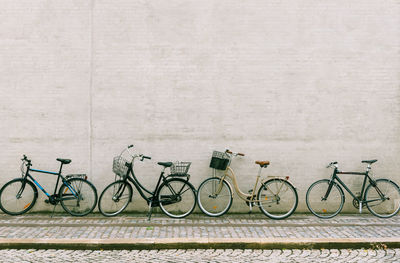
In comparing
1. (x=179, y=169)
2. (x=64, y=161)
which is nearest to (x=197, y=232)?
(x=179, y=169)

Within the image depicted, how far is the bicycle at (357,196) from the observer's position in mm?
8047

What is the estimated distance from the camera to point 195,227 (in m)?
7.12

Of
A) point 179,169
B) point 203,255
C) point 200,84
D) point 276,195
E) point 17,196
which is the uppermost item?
point 200,84

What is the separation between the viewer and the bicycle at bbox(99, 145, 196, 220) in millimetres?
7801

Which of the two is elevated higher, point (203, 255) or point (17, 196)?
point (17, 196)

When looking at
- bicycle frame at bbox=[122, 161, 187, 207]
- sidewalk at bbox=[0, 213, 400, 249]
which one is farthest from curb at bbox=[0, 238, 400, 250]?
bicycle frame at bbox=[122, 161, 187, 207]

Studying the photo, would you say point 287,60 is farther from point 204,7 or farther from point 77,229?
point 77,229

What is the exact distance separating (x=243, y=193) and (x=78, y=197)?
3378 millimetres

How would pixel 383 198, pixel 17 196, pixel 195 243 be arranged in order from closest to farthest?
pixel 195 243, pixel 17 196, pixel 383 198

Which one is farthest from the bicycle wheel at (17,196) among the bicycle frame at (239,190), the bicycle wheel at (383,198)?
the bicycle wheel at (383,198)

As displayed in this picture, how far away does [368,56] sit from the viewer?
8250mm

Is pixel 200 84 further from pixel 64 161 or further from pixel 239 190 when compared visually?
pixel 64 161

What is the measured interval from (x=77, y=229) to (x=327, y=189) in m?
5.01

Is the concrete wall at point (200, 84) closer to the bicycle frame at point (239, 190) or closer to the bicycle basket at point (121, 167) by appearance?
the bicycle frame at point (239, 190)
